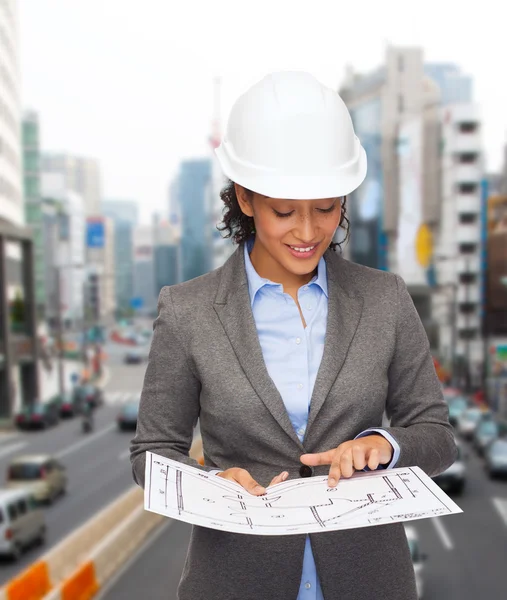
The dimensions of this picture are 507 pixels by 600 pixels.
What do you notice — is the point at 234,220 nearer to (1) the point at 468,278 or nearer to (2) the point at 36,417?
(2) the point at 36,417

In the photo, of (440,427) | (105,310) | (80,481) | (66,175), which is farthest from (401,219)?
(440,427)

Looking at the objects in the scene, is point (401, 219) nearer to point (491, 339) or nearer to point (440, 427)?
point (491, 339)

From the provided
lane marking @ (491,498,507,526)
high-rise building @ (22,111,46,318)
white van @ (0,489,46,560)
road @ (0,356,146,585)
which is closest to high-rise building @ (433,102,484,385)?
road @ (0,356,146,585)

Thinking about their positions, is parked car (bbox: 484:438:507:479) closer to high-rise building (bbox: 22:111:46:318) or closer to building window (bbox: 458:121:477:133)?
building window (bbox: 458:121:477:133)

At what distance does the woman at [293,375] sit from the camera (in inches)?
58.8

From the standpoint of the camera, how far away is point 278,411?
150cm

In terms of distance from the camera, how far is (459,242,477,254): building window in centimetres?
4462

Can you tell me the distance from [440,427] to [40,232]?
62.5 metres

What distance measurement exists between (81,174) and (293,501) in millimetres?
89697

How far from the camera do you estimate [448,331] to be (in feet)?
145

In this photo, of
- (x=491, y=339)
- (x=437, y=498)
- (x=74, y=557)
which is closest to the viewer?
(x=437, y=498)

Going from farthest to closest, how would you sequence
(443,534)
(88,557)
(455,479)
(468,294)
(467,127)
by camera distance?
(468,294), (467,127), (443,534), (455,479), (88,557)

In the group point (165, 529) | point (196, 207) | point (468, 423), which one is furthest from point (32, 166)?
point (165, 529)

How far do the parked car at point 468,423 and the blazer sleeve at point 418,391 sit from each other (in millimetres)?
24460
